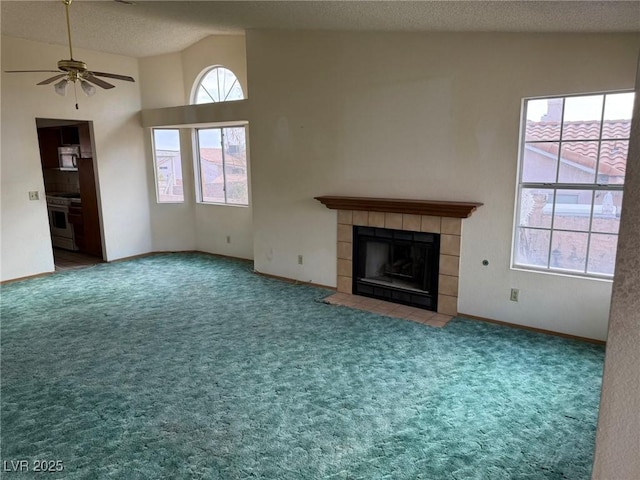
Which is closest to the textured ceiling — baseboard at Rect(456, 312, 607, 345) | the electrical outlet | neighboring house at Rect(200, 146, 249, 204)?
neighboring house at Rect(200, 146, 249, 204)

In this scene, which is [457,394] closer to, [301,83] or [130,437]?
[130,437]

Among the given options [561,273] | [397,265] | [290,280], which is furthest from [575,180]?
[290,280]

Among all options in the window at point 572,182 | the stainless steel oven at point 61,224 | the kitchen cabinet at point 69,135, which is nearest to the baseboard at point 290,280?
the window at point 572,182

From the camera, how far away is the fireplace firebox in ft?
14.0

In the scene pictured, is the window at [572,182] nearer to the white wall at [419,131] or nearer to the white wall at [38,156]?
the white wall at [419,131]

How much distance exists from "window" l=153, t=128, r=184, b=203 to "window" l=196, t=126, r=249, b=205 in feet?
1.13

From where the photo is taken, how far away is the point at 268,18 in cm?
439

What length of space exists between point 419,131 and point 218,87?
3.54m

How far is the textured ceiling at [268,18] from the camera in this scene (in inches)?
110

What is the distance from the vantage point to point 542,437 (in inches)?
90.8

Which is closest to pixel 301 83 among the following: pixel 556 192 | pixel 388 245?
pixel 388 245

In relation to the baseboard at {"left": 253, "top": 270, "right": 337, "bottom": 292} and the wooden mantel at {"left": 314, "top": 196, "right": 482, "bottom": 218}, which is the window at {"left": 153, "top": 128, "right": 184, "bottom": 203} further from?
the wooden mantel at {"left": 314, "top": 196, "right": 482, "bottom": 218}

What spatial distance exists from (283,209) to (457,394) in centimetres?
326

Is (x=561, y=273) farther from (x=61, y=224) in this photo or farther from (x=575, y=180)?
(x=61, y=224)
